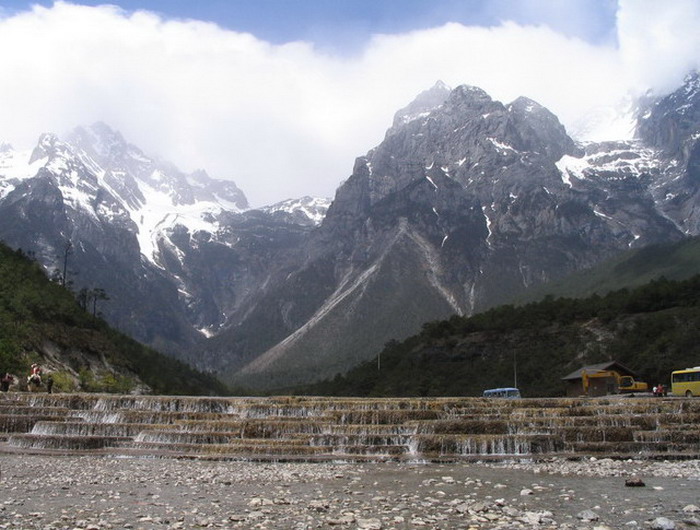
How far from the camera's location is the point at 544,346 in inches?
4983

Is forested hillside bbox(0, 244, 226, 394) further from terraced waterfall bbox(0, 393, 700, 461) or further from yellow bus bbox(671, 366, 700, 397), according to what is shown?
yellow bus bbox(671, 366, 700, 397)

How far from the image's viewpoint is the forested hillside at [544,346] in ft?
350

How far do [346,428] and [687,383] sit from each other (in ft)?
120

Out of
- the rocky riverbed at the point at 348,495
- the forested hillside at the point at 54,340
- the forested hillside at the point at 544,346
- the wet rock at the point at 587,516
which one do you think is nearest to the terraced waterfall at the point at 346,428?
the rocky riverbed at the point at 348,495

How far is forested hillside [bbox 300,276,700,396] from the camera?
106688 mm

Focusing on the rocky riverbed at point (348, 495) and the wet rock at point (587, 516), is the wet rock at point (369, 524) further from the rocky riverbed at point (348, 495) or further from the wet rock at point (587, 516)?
the wet rock at point (587, 516)

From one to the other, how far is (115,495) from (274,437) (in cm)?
1734

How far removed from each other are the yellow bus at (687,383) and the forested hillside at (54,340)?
190 ft

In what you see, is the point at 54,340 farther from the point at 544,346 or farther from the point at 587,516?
the point at 587,516

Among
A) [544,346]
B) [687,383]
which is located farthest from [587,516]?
[544,346]

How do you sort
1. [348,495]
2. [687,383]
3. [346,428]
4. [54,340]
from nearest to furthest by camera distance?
1. [348,495]
2. [346,428]
3. [687,383]
4. [54,340]

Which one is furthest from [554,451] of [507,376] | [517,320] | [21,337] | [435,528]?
[517,320]

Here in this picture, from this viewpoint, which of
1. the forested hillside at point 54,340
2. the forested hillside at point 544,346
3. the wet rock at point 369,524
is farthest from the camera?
the forested hillside at point 544,346

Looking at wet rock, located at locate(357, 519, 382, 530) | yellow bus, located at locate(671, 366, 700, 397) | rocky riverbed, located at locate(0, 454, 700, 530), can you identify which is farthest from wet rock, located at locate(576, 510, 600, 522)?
yellow bus, located at locate(671, 366, 700, 397)
